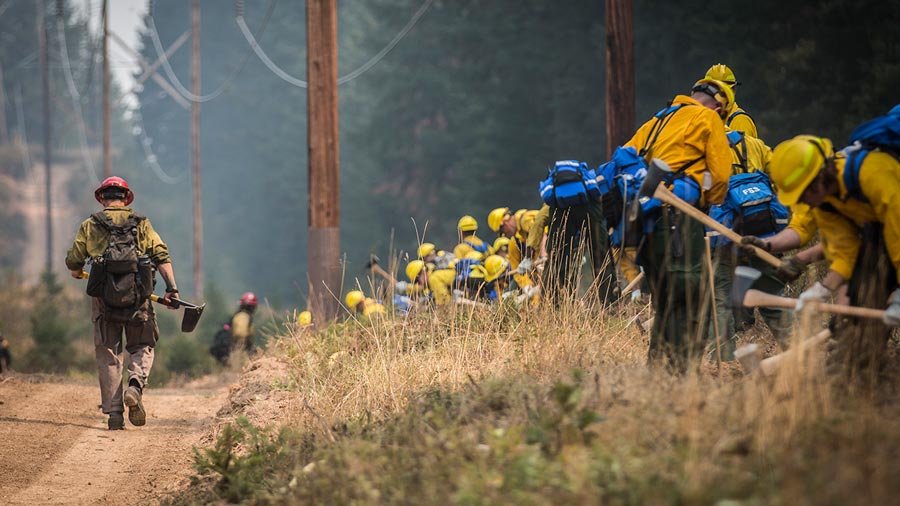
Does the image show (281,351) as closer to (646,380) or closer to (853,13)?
(646,380)

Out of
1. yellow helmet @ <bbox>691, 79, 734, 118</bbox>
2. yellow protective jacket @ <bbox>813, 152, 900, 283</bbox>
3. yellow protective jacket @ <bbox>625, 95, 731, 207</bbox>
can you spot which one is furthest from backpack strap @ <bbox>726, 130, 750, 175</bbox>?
yellow protective jacket @ <bbox>813, 152, 900, 283</bbox>

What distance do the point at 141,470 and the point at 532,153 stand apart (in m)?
25.2

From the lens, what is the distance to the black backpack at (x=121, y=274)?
870 centimetres

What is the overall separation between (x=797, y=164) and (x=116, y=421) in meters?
6.42

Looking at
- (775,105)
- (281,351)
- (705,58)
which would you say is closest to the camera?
(281,351)

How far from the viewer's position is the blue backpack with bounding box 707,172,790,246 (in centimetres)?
746

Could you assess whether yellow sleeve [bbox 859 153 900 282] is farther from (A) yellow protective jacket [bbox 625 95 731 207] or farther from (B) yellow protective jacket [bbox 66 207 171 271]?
(B) yellow protective jacket [bbox 66 207 171 271]

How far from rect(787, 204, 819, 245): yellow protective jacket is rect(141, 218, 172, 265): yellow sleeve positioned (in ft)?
18.1

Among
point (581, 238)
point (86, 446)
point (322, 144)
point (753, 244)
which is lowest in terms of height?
point (86, 446)

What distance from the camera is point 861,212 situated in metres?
5.17

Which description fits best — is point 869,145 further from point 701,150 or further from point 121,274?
point 121,274

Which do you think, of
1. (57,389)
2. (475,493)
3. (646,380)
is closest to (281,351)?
(57,389)

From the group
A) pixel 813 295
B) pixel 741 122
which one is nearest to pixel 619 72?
pixel 741 122

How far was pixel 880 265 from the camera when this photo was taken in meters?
5.08
